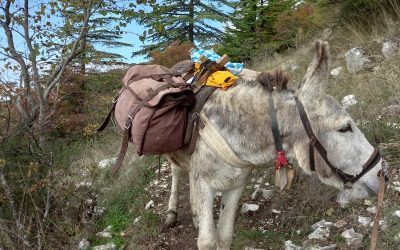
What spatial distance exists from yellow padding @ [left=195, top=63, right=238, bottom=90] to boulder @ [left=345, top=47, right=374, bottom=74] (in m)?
3.72

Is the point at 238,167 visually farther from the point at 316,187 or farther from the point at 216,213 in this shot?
the point at 216,213

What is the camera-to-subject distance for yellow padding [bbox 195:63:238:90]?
117 inches

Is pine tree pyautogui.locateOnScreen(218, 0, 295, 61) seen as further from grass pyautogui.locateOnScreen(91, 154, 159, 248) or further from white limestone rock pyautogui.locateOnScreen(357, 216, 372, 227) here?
white limestone rock pyautogui.locateOnScreen(357, 216, 372, 227)

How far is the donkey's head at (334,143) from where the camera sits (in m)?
2.46

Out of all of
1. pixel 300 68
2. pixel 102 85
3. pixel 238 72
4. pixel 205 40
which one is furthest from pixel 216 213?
pixel 205 40

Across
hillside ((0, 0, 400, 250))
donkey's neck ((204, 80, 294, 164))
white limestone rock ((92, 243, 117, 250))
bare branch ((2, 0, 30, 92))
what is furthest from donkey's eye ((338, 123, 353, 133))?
bare branch ((2, 0, 30, 92))

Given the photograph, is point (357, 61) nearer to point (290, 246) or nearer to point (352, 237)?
point (352, 237)

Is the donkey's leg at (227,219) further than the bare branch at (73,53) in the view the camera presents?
No

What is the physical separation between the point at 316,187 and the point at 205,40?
16064 mm

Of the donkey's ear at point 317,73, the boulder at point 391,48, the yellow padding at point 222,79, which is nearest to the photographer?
the donkey's ear at point 317,73

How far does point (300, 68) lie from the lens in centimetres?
725

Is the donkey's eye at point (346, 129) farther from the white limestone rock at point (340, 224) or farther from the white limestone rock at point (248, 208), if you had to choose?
the white limestone rock at point (248, 208)

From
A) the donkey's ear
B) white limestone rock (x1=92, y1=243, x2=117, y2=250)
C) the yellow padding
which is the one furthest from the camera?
white limestone rock (x1=92, y1=243, x2=117, y2=250)

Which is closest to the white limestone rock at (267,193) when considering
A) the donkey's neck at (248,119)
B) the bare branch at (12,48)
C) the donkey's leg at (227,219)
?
the donkey's leg at (227,219)
